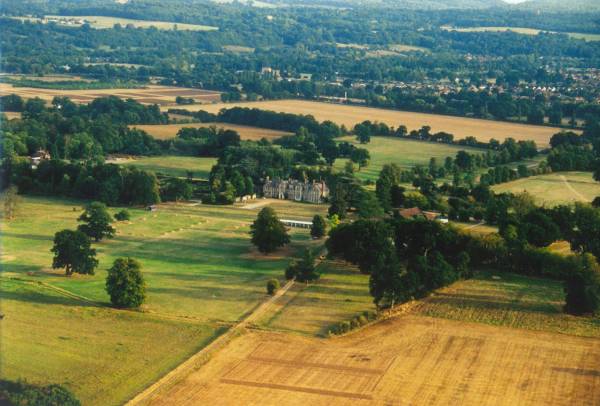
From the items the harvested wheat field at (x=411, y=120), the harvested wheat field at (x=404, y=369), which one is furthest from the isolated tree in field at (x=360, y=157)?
the harvested wheat field at (x=404, y=369)

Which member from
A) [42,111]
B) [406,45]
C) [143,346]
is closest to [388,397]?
[143,346]

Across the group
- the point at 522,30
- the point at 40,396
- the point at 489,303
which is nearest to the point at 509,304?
the point at 489,303

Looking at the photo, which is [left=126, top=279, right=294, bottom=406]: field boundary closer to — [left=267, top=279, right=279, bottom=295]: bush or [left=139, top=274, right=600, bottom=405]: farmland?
[left=139, top=274, right=600, bottom=405]: farmland

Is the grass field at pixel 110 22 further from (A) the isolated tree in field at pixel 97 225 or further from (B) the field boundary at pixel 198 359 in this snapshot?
(B) the field boundary at pixel 198 359

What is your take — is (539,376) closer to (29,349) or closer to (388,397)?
(388,397)

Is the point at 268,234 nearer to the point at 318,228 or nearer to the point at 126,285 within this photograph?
the point at 318,228
